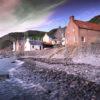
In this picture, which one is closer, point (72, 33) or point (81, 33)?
point (81, 33)

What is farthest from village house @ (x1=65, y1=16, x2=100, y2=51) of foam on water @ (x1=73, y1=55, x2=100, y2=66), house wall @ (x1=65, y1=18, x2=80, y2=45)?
foam on water @ (x1=73, y1=55, x2=100, y2=66)

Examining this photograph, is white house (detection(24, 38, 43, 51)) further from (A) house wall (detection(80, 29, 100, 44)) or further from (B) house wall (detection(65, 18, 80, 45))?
(A) house wall (detection(80, 29, 100, 44))

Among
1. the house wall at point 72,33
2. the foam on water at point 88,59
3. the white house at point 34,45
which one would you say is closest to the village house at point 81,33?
the house wall at point 72,33

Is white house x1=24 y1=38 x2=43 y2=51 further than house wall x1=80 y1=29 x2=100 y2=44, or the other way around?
white house x1=24 y1=38 x2=43 y2=51

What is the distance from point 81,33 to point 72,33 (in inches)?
97.0

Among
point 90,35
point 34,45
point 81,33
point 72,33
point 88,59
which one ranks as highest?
point 72,33

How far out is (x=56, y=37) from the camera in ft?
243

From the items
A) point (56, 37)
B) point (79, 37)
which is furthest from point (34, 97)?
point (56, 37)

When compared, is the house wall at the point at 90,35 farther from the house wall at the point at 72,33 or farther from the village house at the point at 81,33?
the house wall at the point at 72,33

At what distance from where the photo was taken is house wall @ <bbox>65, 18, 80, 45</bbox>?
132 feet

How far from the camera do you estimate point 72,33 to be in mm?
41781

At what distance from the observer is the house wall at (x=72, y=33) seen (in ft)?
132

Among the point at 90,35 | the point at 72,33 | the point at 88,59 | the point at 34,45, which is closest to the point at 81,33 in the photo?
the point at 90,35

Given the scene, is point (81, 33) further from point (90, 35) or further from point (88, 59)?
point (88, 59)
